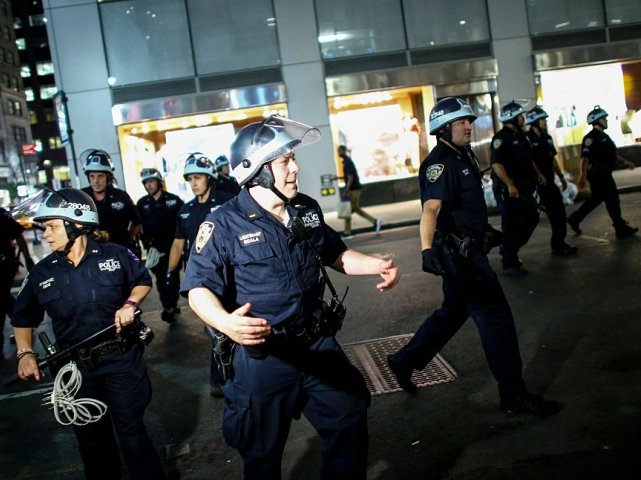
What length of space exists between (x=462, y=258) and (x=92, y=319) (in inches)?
94.3

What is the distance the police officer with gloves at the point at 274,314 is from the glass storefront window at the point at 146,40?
16.7 m

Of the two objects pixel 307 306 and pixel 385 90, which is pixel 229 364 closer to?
pixel 307 306

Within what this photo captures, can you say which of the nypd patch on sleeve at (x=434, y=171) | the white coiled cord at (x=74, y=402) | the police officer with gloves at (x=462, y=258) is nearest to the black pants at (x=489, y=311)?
the police officer with gloves at (x=462, y=258)

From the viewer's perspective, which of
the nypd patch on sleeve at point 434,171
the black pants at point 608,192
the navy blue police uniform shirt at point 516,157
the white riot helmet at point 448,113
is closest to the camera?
the nypd patch on sleeve at point 434,171

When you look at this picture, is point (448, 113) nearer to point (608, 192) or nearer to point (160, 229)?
point (160, 229)

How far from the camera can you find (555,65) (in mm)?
19328

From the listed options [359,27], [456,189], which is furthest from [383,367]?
[359,27]

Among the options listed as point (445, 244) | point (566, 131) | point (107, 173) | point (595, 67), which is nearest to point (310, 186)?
point (566, 131)

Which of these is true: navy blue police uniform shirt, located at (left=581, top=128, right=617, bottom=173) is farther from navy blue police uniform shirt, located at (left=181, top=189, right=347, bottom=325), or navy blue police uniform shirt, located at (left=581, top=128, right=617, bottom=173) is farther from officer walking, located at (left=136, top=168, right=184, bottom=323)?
navy blue police uniform shirt, located at (left=181, top=189, right=347, bottom=325)

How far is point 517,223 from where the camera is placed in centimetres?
Answer: 812

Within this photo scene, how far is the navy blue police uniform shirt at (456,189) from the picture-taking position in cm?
425

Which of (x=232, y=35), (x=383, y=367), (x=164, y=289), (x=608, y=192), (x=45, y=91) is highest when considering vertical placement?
(x=45, y=91)

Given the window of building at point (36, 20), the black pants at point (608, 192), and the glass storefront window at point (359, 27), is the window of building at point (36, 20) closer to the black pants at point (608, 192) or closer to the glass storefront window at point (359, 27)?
the glass storefront window at point (359, 27)

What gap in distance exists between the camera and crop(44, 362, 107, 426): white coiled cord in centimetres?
343
